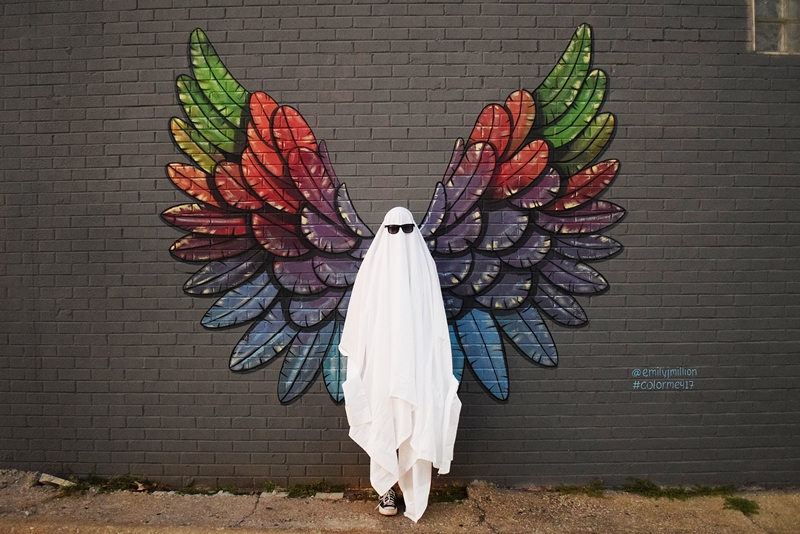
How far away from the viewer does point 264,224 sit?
4438 millimetres

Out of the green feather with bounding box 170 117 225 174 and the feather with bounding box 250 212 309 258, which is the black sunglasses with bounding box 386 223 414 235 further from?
the green feather with bounding box 170 117 225 174

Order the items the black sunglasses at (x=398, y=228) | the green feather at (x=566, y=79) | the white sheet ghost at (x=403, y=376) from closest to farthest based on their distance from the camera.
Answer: the white sheet ghost at (x=403, y=376) < the black sunglasses at (x=398, y=228) < the green feather at (x=566, y=79)

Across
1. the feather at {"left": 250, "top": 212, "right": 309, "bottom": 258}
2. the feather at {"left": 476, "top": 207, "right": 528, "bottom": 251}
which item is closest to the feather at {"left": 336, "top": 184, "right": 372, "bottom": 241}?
the feather at {"left": 250, "top": 212, "right": 309, "bottom": 258}

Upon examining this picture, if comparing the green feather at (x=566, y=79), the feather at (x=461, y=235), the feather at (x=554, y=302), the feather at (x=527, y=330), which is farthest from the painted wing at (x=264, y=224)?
the green feather at (x=566, y=79)

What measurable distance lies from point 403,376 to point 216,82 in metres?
2.59

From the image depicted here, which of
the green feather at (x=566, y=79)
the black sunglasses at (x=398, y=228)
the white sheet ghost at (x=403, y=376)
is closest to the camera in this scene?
the white sheet ghost at (x=403, y=376)

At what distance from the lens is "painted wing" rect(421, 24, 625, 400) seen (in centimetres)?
439

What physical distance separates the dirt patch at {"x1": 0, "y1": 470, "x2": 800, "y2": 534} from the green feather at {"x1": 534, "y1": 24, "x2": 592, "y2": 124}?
2.82 meters

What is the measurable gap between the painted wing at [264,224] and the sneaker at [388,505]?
81 cm

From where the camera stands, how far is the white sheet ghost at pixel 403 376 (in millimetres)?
3869

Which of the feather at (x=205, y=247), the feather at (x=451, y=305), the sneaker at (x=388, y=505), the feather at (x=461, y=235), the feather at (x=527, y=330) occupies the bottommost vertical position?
the sneaker at (x=388, y=505)

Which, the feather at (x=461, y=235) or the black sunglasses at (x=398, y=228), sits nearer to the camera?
the black sunglasses at (x=398, y=228)

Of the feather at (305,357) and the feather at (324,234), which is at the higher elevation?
the feather at (324,234)

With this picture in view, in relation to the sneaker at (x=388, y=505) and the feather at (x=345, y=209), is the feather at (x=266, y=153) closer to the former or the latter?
the feather at (x=345, y=209)
